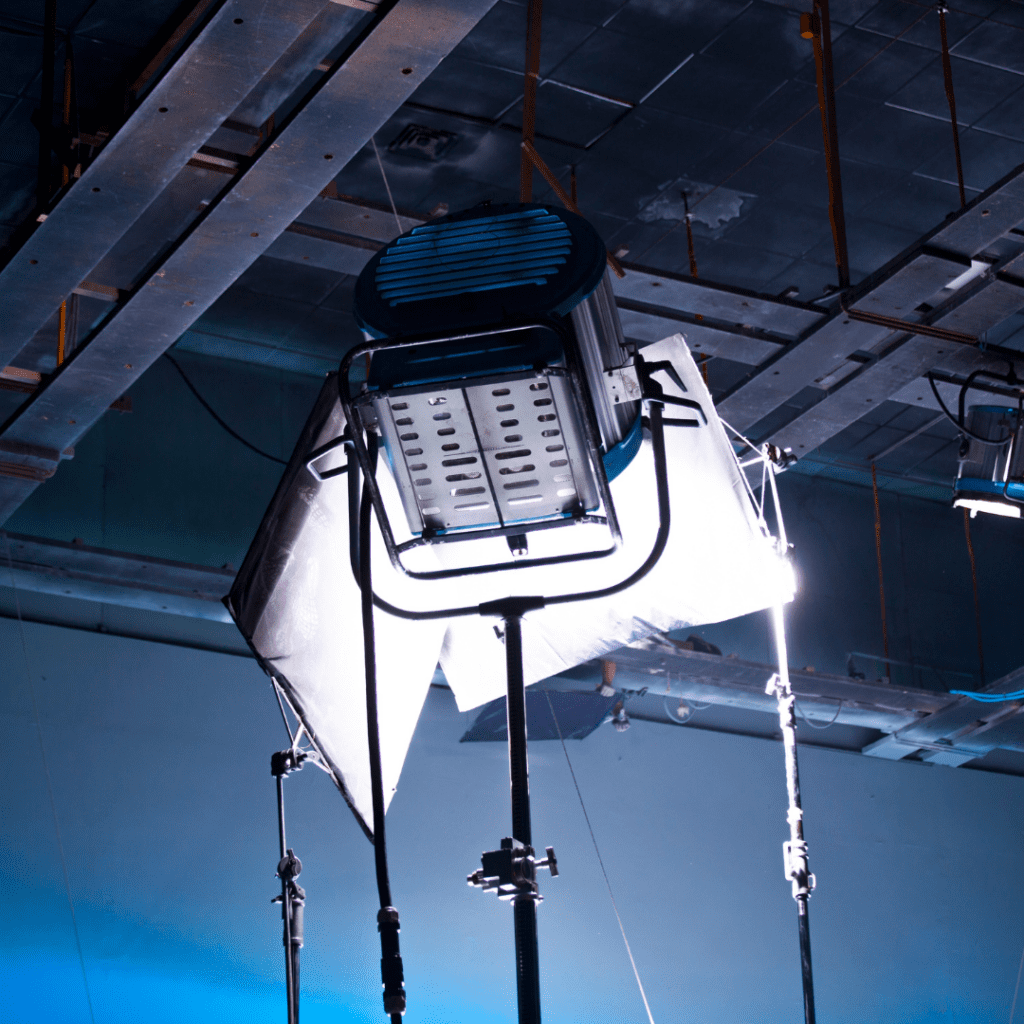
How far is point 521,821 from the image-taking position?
1425mm

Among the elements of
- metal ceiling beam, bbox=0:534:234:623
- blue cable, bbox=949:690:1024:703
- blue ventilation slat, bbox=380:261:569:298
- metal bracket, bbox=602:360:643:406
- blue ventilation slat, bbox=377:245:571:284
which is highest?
metal ceiling beam, bbox=0:534:234:623

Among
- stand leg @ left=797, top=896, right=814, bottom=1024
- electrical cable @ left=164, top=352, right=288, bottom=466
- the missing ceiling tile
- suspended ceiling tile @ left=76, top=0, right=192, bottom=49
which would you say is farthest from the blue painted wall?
stand leg @ left=797, top=896, right=814, bottom=1024

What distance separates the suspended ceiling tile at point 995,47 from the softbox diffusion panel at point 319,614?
4.00 meters

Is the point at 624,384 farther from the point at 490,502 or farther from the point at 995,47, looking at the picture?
the point at 995,47

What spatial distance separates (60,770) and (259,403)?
1981mm

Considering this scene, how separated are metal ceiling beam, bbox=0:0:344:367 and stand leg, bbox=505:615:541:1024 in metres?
1.94

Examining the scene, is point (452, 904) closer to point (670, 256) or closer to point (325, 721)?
point (670, 256)

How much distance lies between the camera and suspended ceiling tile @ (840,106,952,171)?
17.6 feet

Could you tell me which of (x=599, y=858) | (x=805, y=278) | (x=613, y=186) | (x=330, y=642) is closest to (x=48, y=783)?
(x=599, y=858)

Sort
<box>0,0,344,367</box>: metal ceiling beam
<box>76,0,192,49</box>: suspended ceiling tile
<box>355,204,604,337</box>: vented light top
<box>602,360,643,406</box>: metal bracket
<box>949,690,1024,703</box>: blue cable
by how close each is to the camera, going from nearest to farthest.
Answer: <box>355,204,604,337</box>: vented light top < <box>602,360,643,406</box>: metal bracket < <box>0,0,344,367</box>: metal ceiling beam < <box>76,0,192,49</box>: suspended ceiling tile < <box>949,690,1024,703</box>: blue cable

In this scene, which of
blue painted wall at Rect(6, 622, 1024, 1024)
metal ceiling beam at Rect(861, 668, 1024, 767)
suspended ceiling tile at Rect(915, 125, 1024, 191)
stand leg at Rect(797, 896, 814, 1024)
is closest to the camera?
stand leg at Rect(797, 896, 814, 1024)

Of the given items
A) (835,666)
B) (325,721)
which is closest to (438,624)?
(325,721)

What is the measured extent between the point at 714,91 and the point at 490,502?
164 inches

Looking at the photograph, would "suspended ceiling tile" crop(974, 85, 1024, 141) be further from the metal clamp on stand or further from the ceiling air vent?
the metal clamp on stand
